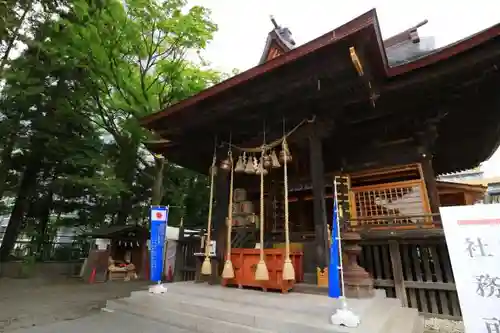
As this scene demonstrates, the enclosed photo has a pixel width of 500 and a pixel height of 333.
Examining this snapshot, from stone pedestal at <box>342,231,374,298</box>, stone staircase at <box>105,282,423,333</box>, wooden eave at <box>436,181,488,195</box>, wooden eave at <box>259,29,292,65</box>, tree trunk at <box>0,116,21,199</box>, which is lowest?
stone staircase at <box>105,282,423,333</box>

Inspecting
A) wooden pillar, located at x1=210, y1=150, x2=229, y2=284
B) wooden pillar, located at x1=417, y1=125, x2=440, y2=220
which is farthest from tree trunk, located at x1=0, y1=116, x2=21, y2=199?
wooden pillar, located at x1=417, y1=125, x2=440, y2=220

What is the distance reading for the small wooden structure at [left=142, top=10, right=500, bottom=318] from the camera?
14.0 ft

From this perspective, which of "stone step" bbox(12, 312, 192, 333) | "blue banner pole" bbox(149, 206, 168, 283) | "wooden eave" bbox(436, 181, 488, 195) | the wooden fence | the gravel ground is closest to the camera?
"stone step" bbox(12, 312, 192, 333)

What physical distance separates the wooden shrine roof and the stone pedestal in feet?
7.31

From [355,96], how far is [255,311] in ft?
12.8

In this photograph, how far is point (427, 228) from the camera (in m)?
5.29

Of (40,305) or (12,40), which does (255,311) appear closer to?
(40,305)

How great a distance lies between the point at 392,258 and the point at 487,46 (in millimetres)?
4024

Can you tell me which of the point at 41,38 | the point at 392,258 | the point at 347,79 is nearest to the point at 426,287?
the point at 392,258

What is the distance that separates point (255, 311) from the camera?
3.68m

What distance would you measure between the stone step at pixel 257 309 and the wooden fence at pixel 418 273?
2.96ft

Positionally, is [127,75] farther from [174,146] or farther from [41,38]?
[174,146]

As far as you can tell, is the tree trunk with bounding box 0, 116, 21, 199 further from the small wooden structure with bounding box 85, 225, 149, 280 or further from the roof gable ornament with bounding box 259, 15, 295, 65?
the roof gable ornament with bounding box 259, 15, 295, 65

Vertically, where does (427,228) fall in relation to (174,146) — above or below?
below
